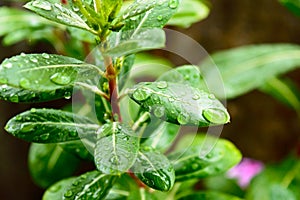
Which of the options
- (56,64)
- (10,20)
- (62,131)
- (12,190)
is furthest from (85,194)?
(12,190)

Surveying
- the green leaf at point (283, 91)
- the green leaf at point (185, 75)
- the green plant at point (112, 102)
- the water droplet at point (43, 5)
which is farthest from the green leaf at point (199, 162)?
the green leaf at point (283, 91)

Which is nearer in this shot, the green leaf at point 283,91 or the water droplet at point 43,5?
the water droplet at point 43,5

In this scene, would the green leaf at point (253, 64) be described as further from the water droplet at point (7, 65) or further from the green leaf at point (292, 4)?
the water droplet at point (7, 65)

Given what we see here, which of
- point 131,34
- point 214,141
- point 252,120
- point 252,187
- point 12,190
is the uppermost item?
point 131,34

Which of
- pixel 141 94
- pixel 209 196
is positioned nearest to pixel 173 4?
pixel 141 94

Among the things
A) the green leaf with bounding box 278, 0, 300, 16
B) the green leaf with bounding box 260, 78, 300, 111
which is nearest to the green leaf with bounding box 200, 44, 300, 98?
the green leaf with bounding box 260, 78, 300, 111

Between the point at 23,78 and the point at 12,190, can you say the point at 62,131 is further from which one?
the point at 12,190
